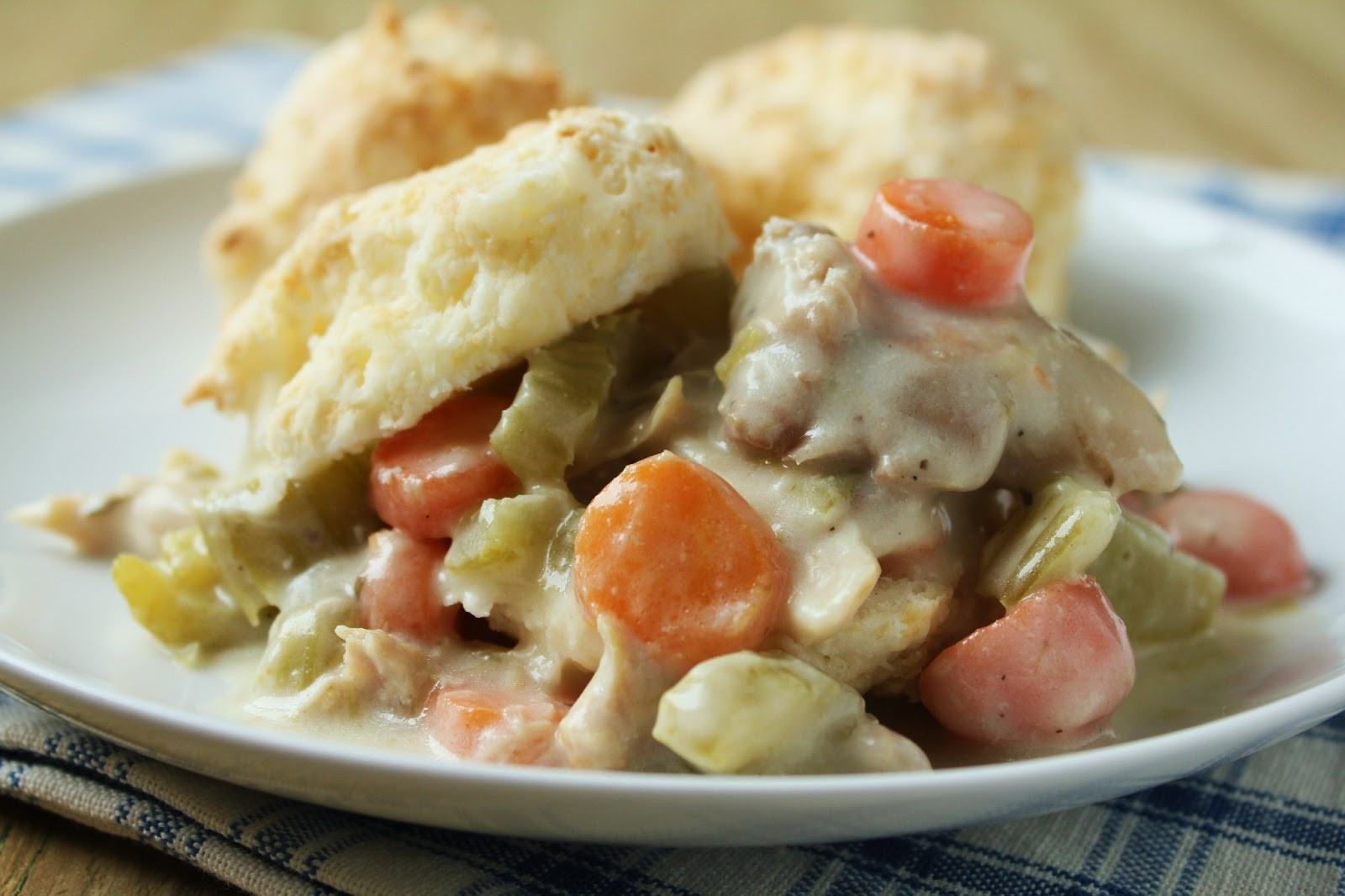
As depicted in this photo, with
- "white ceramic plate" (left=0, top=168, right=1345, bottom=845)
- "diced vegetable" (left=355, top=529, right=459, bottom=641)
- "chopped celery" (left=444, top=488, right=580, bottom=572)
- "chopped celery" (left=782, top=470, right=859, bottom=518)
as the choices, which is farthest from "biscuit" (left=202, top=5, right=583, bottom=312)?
"chopped celery" (left=782, top=470, right=859, bottom=518)

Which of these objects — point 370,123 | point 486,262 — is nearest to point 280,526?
point 486,262

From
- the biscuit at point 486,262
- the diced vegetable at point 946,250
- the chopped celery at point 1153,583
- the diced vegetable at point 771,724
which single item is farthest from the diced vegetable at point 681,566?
the chopped celery at point 1153,583

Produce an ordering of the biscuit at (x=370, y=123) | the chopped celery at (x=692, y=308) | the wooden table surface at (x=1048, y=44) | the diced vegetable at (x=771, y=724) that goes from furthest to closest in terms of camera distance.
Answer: the wooden table surface at (x=1048, y=44)
the biscuit at (x=370, y=123)
the chopped celery at (x=692, y=308)
the diced vegetable at (x=771, y=724)

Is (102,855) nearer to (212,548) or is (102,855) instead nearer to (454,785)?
(212,548)

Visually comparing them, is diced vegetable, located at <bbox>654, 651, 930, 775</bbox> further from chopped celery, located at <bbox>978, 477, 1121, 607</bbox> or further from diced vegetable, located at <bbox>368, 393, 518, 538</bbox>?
diced vegetable, located at <bbox>368, 393, 518, 538</bbox>

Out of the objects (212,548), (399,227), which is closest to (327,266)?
(399,227)

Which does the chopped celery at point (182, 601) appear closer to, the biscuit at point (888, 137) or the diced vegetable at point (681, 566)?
the diced vegetable at point (681, 566)
